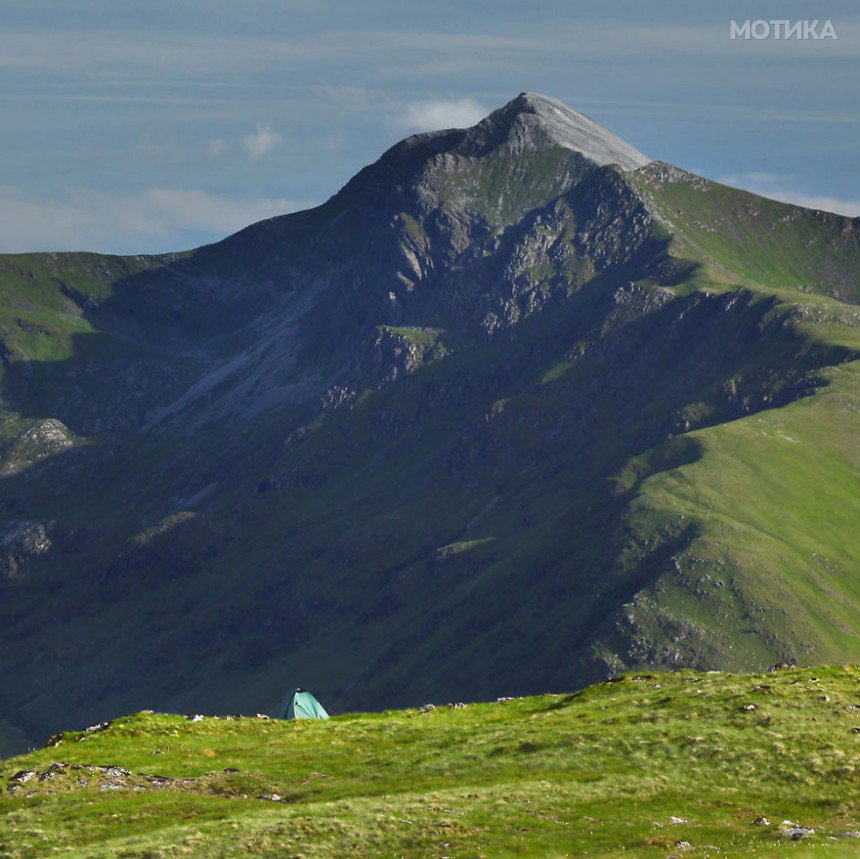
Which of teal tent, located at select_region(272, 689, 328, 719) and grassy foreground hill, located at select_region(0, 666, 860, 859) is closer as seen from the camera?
grassy foreground hill, located at select_region(0, 666, 860, 859)

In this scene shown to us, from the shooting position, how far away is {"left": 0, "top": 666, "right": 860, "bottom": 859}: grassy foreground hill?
240 feet

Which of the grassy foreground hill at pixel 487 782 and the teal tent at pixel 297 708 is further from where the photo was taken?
the teal tent at pixel 297 708

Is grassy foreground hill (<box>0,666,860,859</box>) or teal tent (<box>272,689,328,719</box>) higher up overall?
grassy foreground hill (<box>0,666,860,859</box>)

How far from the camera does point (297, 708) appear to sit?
158m

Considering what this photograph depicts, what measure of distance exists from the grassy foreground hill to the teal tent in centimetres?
3887

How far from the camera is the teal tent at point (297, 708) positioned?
157000 mm

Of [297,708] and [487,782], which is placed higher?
[487,782]

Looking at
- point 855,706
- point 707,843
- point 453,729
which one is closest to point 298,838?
point 707,843

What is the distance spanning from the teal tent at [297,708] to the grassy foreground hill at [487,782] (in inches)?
1530

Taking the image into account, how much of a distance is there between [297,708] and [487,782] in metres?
72.2

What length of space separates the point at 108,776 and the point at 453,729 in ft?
93.2

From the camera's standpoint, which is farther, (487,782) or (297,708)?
(297,708)

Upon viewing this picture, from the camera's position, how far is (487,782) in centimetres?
8844

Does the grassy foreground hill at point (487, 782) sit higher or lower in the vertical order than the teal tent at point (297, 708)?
higher
